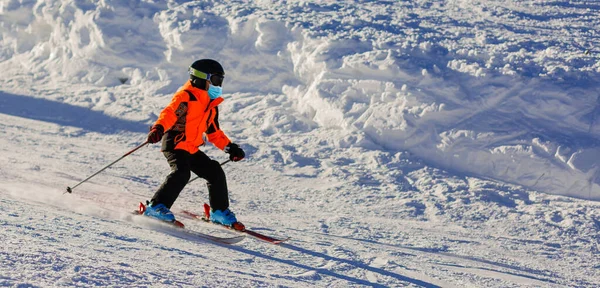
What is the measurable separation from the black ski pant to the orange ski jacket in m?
0.07

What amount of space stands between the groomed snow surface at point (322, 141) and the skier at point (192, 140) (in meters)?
0.23

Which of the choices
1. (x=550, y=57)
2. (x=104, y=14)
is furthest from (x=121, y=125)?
(x=550, y=57)

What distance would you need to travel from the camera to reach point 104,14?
11578 mm

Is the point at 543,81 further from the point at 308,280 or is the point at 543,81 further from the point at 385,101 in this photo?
the point at 308,280

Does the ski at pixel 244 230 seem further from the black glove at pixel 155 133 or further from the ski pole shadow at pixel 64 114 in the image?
the ski pole shadow at pixel 64 114

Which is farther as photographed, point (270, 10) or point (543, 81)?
point (270, 10)

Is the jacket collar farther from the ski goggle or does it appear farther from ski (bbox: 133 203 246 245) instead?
ski (bbox: 133 203 246 245)

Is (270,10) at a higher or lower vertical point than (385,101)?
higher

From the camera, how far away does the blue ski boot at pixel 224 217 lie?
5.78 meters

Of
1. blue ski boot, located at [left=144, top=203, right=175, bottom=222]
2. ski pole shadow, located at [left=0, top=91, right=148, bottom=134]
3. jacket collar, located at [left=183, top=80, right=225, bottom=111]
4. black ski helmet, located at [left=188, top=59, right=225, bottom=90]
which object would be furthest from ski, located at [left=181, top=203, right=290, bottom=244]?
ski pole shadow, located at [left=0, top=91, right=148, bottom=134]

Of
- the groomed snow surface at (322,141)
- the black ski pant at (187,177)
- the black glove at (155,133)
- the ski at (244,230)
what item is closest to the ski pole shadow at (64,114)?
the groomed snow surface at (322,141)

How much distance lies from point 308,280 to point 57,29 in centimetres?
894

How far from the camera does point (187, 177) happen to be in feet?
18.8

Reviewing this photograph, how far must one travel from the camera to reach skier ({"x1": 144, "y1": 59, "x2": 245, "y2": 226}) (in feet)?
18.4
